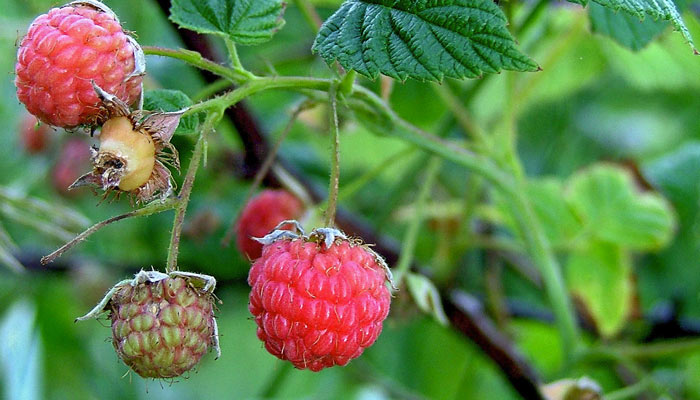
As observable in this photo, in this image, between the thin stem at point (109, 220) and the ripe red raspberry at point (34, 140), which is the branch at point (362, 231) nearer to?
the thin stem at point (109, 220)

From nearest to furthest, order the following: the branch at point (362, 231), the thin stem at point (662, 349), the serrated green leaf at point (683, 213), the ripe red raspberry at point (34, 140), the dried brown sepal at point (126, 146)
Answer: the dried brown sepal at point (126, 146)
the branch at point (362, 231)
the thin stem at point (662, 349)
the serrated green leaf at point (683, 213)
the ripe red raspberry at point (34, 140)

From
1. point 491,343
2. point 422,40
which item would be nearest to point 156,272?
point 422,40

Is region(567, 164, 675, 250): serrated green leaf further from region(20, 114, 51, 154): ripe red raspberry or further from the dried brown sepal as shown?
region(20, 114, 51, 154): ripe red raspberry

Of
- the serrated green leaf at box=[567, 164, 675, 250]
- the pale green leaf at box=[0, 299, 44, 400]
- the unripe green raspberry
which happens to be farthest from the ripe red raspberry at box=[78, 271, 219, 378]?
the pale green leaf at box=[0, 299, 44, 400]

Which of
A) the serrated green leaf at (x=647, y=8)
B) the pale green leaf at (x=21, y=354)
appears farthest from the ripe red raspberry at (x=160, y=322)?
the pale green leaf at (x=21, y=354)

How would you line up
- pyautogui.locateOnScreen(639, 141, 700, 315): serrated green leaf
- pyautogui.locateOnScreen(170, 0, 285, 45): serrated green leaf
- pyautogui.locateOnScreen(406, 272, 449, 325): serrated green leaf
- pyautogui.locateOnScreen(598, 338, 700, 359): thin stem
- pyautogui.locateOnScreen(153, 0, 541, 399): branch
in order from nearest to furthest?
pyautogui.locateOnScreen(170, 0, 285, 45): serrated green leaf < pyautogui.locateOnScreen(406, 272, 449, 325): serrated green leaf < pyautogui.locateOnScreen(153, 0, 541, 399): branch < pyautogui.locateOnScreen(598, 338, 700, 359): thin stem < pyautogui.locateOnScreen(639, 141, 700, 315): serrated green leaf

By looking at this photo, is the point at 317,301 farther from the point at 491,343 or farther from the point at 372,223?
the point at 372,223

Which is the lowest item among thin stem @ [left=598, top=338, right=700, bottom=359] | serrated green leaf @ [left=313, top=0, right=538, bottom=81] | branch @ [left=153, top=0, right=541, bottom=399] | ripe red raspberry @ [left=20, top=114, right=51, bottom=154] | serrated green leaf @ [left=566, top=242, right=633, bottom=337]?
ripe red raspberry @ [left=20, top=114, right=51, bottom=154]
